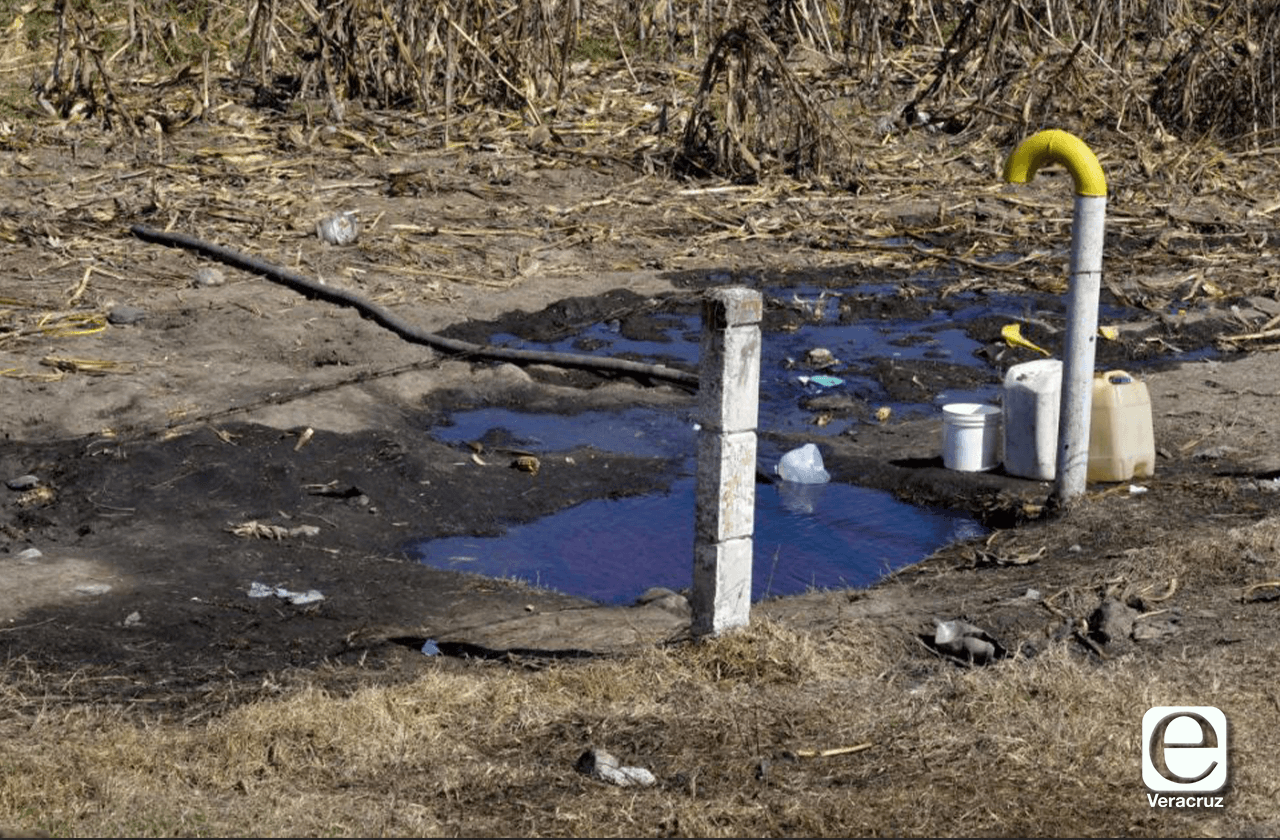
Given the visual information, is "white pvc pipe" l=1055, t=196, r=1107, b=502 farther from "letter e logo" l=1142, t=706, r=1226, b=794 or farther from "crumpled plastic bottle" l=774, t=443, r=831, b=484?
"letter e logo" l=1142, t=706, r=1226, b=794

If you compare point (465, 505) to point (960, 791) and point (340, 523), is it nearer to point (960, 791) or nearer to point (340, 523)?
point (340, 523)

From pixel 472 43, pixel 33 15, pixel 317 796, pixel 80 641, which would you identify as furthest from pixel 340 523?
pixel 33 15

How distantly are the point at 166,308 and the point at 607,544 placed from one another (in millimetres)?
4401

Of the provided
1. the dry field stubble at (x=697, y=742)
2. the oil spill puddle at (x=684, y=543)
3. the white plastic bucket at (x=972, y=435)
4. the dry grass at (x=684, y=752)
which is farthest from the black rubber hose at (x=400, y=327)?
the dry grass at (x=684, y=752)

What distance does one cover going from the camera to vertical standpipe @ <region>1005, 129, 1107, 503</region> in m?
7.69

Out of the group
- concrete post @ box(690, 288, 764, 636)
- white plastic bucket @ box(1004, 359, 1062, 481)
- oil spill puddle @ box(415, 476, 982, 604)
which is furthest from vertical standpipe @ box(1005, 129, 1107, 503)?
concrete post @ box(690, 288, 764, 636)

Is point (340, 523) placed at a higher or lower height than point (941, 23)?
lower

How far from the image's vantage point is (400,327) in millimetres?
10984

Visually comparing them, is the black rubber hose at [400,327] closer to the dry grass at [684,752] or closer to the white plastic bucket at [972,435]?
the white plastic bucket at [972,435]

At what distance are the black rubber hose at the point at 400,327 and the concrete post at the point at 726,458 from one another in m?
3.48

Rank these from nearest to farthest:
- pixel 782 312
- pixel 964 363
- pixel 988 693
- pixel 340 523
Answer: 1. pixel 988 693
2. pixel 340 523
3. pixel 964 363
4. pixel 782 312

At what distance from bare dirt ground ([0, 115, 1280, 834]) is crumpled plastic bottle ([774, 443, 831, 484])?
19 cm

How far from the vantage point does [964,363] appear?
1115 cm

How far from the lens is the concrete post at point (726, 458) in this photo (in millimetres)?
6180
